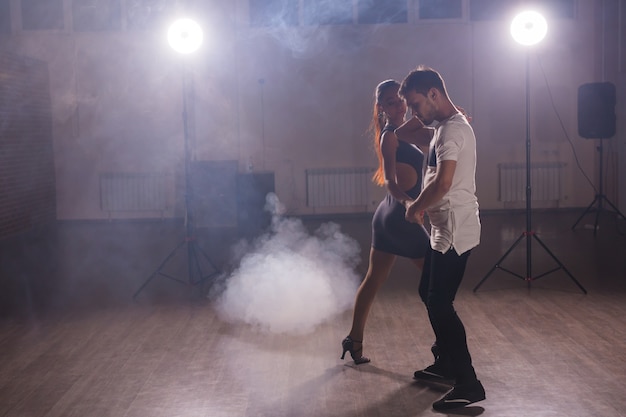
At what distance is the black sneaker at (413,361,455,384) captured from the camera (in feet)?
11.6

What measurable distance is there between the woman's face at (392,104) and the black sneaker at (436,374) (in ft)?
4.00

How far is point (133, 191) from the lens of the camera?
982cm

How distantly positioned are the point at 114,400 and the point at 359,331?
1251 millimetres

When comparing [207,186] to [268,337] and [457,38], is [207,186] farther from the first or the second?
[268,337]

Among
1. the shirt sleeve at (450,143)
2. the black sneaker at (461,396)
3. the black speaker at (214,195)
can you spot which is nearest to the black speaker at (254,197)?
the black speaker at (214,195)

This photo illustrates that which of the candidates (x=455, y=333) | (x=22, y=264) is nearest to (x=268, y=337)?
(x=455, y=333)

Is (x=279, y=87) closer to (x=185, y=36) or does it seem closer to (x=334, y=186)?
(x=334, y=186)

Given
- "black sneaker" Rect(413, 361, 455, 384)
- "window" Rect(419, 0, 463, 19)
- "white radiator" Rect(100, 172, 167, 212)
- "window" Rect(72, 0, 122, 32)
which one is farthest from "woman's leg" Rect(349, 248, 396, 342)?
"window" Rect(72, 0, 122, 32)

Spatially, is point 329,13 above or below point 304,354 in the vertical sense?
above

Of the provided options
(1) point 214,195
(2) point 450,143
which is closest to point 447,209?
(2) point 450,143

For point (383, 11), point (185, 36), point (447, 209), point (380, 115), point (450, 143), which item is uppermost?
point (383, 11)

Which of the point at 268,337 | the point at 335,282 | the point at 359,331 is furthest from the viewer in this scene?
the point at 335,282

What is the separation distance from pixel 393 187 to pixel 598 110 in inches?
226

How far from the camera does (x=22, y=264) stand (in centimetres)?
703
